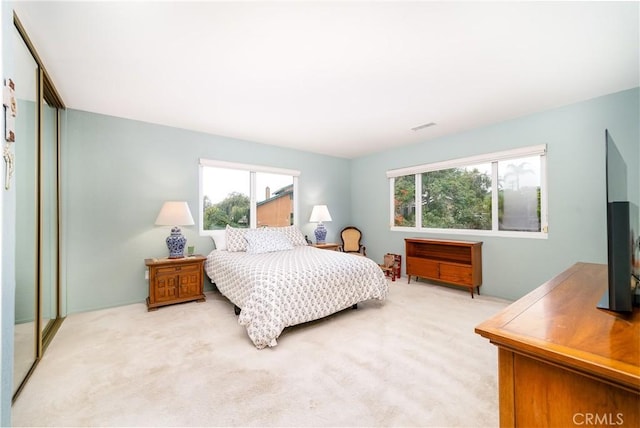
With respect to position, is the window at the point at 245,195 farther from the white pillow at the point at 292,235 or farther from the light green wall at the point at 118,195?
the white pillow at the point at 292,235

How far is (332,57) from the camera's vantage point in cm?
212

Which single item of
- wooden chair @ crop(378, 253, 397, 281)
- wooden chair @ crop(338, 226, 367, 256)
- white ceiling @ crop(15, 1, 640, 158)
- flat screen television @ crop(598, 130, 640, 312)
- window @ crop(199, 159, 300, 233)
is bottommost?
wooden chair @ crop(378, 253, 397, 281)

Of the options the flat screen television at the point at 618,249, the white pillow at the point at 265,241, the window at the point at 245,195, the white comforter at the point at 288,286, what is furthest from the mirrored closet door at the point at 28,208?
the flat screen television at the point at 618,249

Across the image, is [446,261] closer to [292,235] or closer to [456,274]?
[456,274]

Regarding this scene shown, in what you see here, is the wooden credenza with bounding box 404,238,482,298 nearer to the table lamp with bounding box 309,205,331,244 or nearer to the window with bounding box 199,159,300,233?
the table lamp with bounding box 309,205,331,244

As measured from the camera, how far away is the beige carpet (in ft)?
4.94

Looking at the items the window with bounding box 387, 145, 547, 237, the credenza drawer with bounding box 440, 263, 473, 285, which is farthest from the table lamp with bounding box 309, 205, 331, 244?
the credenza drawer with bounding box 440, 263, 473, 285

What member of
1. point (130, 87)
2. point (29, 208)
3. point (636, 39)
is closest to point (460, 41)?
point (636, 39)

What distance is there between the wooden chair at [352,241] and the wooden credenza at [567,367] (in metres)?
4.40

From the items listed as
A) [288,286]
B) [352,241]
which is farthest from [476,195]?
[288,286]

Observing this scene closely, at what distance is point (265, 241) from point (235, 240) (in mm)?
436

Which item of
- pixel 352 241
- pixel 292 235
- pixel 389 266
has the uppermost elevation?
pixel 292 235

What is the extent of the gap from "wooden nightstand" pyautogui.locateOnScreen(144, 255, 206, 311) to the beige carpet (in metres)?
0.34

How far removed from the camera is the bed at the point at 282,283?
2.32 meters
